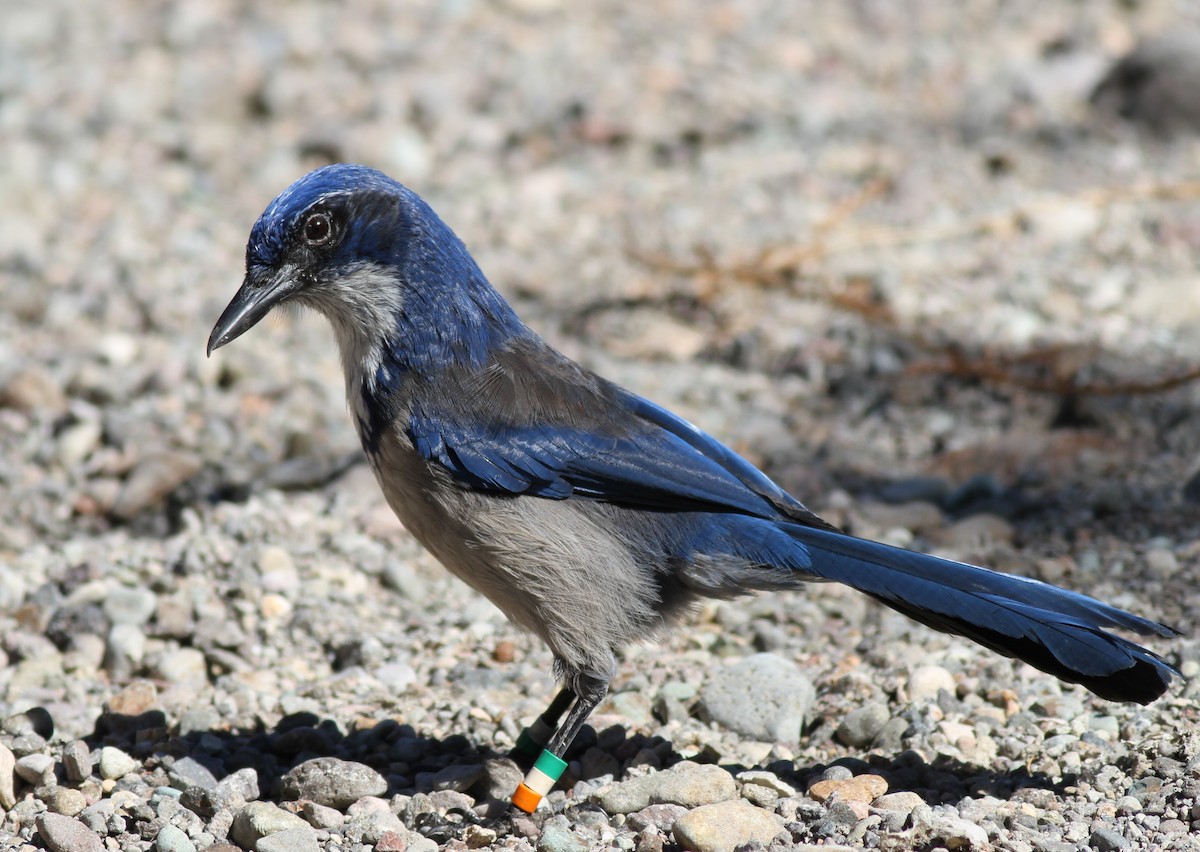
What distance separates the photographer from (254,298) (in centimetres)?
428

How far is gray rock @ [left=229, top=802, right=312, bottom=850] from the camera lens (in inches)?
145

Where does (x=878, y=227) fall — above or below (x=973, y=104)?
below

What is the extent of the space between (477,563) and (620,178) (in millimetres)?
4404

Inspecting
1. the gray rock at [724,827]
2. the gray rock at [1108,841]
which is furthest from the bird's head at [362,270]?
the gray rock at [1108,841]

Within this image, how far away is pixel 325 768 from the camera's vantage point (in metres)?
3.92

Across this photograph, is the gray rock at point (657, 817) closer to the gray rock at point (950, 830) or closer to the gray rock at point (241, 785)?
the gray rock at point (950, 830)

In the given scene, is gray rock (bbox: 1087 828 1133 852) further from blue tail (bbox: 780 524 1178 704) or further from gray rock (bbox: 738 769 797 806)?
gray rock (bbox: 738 769 797 806)

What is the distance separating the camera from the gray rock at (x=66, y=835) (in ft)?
11.8

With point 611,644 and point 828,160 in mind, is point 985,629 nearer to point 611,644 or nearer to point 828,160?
point 611,644

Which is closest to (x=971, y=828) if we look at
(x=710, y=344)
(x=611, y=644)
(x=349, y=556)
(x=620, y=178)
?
(x=611, y=644)

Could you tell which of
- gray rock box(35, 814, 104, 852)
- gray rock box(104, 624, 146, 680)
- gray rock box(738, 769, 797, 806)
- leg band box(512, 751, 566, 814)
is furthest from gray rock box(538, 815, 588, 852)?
gray rock box(104, 624, 146, 680)

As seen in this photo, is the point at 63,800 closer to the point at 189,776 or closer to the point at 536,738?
the point at 189,776

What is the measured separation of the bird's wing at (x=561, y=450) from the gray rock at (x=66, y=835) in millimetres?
1266

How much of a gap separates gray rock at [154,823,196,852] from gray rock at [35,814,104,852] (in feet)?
0.44
